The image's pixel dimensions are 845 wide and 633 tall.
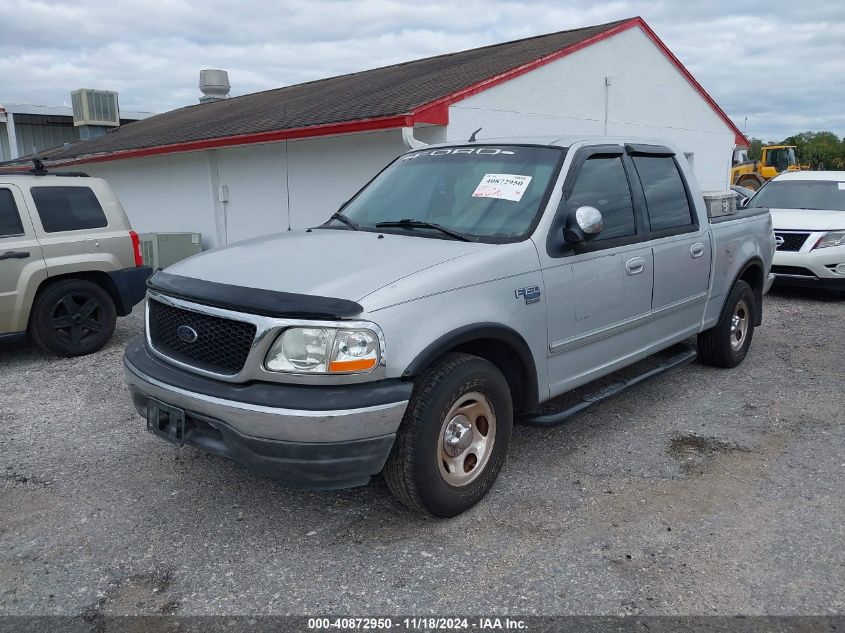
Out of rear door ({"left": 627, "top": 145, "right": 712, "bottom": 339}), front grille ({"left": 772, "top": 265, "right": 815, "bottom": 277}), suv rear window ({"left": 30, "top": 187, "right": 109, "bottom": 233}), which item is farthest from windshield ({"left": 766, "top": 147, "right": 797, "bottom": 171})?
suv rear window ({"left": 30, "top": 187, "right": 109, "bottom": 233})

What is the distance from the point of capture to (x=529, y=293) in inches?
149

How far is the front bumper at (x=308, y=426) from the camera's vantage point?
3.03 metres

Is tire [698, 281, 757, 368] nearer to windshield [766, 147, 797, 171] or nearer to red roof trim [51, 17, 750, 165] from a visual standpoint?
red roof trim [51, 17, 750, 165]

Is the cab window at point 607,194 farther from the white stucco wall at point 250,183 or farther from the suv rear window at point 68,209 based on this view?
the white stucco wall at point 250,183

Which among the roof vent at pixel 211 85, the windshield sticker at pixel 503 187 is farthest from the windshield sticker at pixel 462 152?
the roof vent at pixel 211 85

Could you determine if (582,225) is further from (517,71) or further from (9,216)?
(517,71)

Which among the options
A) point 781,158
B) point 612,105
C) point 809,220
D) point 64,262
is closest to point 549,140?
point 64,262

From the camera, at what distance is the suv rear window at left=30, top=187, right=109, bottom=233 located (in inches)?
267

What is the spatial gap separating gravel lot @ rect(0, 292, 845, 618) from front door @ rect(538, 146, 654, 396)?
2.17ft

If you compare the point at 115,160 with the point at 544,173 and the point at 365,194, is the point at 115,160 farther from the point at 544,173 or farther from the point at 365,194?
the point at 544,173

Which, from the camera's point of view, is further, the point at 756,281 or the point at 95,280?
the point at 95,280

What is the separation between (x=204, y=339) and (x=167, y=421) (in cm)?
47

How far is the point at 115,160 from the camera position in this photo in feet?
55.0

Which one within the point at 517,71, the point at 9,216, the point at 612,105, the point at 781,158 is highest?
the point at 517,71
